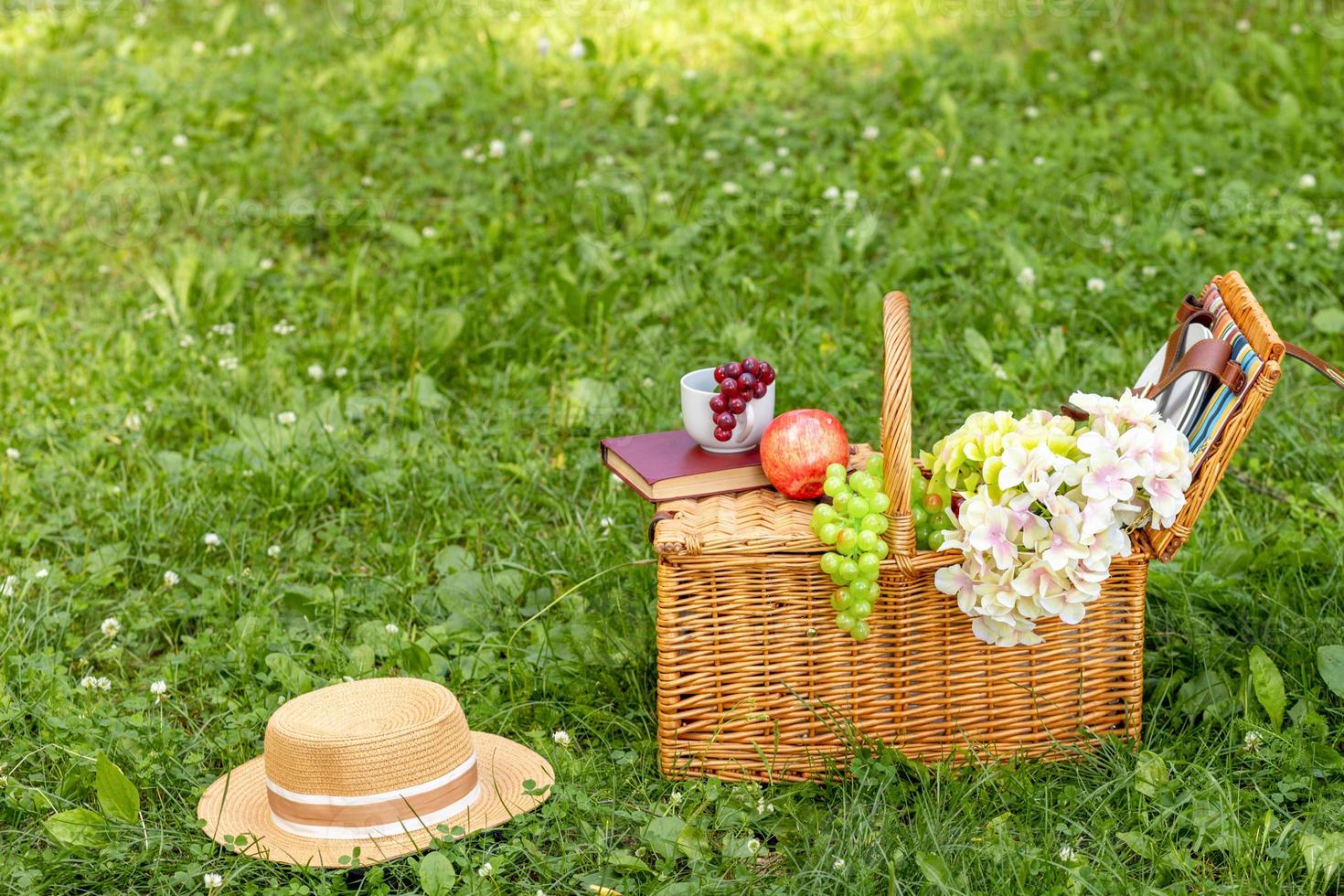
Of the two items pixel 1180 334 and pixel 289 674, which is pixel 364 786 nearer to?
pixel 289 674

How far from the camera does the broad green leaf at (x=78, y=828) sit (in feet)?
7.94

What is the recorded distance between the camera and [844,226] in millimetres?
4855

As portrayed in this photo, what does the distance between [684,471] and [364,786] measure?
0.86 m

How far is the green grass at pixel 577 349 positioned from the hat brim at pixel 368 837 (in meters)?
0.05

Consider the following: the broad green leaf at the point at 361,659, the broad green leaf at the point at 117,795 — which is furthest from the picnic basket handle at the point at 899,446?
the broad green leaf at the point at 117,795

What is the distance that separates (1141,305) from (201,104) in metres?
3.98

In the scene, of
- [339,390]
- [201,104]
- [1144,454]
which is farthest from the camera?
[201,104]

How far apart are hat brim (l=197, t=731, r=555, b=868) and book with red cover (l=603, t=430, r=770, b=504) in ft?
1.91

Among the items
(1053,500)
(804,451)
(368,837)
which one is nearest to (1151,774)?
(1053,500)

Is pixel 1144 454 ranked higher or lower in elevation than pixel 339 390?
higher

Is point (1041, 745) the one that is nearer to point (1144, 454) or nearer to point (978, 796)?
point (978, 796)

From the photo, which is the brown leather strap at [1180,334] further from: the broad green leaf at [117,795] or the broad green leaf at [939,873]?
the broad green leaf at [117,795]

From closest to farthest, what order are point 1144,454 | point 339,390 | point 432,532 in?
point 1144,454 < point 432,532 < point 339,390

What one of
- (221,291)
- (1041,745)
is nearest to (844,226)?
(221,291)
